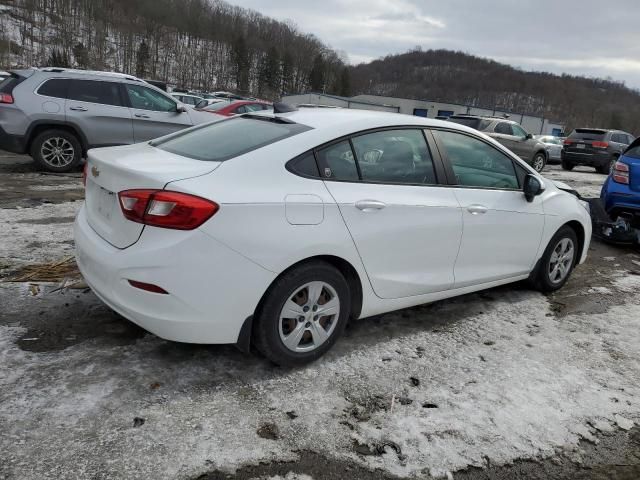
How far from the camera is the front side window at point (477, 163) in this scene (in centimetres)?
380

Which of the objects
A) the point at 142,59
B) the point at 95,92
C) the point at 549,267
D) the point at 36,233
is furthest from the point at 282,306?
the point at 142,59

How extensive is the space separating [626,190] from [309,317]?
219 inches

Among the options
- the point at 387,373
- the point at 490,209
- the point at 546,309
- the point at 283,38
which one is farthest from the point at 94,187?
the point at 283,38

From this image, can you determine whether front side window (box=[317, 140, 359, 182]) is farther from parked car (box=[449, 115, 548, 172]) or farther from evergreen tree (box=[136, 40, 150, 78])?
evergreen tree (box=[136, 40, 150, 78])

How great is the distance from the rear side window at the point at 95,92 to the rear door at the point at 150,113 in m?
0.22

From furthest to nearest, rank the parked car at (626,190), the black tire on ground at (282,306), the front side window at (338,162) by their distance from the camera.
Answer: the parked car at (626,190), the front side window at (338,162), the black tire on ground at (282,306)

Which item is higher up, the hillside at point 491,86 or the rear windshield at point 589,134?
the hillside at point 491,86

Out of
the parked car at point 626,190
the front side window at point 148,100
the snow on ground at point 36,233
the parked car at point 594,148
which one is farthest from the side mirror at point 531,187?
the parked car at point 594,148

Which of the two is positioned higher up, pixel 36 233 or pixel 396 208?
pixel 396 208

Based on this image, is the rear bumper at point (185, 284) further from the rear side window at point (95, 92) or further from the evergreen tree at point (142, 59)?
the evergreen tree at point (142, 59)

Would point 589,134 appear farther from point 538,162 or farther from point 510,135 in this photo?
point 510,135

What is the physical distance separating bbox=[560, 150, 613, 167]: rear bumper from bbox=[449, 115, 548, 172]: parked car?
1.43 meters

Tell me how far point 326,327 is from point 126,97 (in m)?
7.72

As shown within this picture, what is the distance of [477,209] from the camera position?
378 cm
